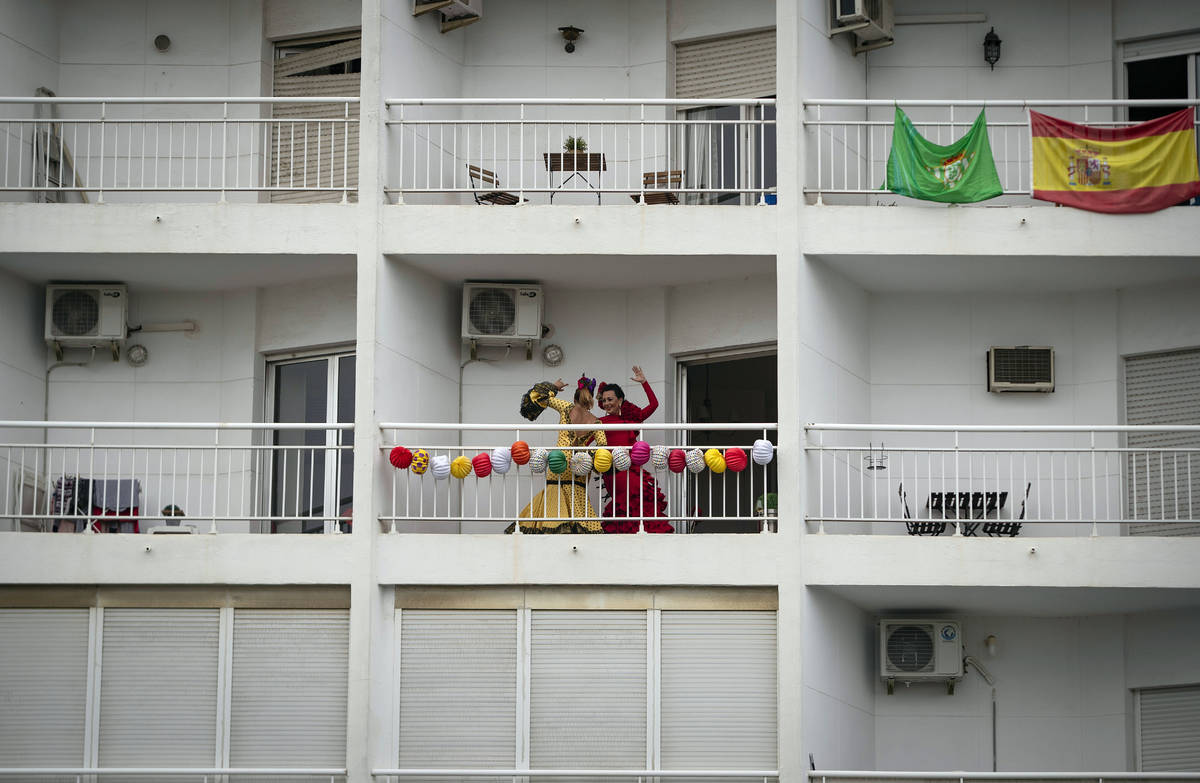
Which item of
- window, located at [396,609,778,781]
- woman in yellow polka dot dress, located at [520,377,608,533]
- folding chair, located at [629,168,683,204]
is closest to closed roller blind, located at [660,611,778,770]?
window, located at [396,609,778,781]

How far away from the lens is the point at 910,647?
65.6 ft

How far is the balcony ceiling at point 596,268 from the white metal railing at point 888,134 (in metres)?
1.10

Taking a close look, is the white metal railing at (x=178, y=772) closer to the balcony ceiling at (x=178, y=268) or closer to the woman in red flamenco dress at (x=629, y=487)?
the woman in red flamenco dress at (x=629, y=487)

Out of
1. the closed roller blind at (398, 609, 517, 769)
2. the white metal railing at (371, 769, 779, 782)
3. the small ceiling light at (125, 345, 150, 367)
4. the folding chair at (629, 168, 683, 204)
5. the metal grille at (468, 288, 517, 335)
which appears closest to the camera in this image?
the white metal railing at (371, 769, 779, 782)

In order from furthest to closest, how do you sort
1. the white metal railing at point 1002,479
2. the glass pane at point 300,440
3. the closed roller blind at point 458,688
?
1. the glass pane at point 300,440
2. the white metal railing at point 1002,479
3. the closed roller blind at point 458,688

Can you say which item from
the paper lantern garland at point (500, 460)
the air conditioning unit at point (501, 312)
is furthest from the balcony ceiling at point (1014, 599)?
the air conditioning unit at point (501, 312)

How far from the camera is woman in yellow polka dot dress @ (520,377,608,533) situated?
19.1m

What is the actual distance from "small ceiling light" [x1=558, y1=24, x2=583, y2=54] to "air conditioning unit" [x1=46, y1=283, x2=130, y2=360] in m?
5.37

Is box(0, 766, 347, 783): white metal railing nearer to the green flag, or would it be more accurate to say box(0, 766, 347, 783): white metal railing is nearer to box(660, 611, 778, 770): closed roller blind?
box(660, 611, 778, 770): closed roller blind

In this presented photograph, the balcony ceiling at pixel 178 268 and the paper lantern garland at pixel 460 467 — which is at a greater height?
the balcony ceiling at pixel 178 268

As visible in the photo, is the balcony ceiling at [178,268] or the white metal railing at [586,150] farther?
the white metal railing at [586,150]

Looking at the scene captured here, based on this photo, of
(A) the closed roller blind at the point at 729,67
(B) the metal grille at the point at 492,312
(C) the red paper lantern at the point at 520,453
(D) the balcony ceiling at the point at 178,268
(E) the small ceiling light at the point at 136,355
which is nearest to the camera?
(C) the red paper lantern at the point at 520,453

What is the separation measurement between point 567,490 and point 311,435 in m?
3.18

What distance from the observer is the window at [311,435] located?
67.8 ft
